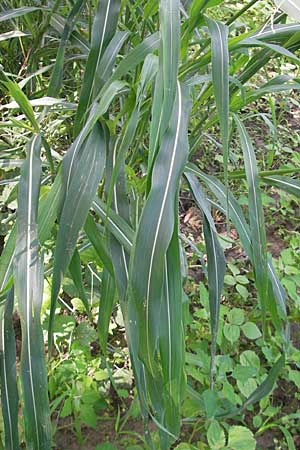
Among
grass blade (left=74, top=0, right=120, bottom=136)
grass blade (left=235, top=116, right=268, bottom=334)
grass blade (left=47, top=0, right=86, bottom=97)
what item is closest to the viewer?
grass blade (left=235, top=116, right=268, bottom=334)

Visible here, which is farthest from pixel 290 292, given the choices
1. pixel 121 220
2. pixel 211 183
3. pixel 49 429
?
pixel 49 429

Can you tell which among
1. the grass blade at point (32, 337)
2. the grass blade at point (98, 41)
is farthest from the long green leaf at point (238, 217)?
the grass blade at point (32, 337)

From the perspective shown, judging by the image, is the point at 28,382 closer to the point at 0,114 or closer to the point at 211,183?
the point at 211,183

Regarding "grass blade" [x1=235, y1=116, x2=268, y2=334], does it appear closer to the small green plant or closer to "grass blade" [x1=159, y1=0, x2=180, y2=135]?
the small green plant

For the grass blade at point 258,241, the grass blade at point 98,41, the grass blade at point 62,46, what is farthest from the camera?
the grass blade at point 62,46

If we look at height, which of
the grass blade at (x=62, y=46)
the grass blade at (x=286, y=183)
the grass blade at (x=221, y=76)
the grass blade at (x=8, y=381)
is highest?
the grass blade at (x=62, y=46)

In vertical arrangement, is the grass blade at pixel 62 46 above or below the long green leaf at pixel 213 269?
above

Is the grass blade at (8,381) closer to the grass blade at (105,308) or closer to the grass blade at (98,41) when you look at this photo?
the grass blade at (105,308)

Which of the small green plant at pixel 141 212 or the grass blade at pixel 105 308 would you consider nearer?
the small green plant at pixel 141 212

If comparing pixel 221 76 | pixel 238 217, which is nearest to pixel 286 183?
pixel 238 217

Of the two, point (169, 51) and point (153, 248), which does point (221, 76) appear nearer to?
point (169, 51)

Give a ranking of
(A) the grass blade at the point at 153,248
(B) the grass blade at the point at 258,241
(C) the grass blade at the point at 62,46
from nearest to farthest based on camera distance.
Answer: (A) the grass blade at the point at 153,248, (B) the grass blade at the point at 258,241, (C) the grass blade at the point at 62,46

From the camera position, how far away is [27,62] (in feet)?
4.54

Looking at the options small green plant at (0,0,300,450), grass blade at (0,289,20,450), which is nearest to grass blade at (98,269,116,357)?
small green plant at (0,0,300,450)
